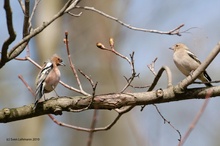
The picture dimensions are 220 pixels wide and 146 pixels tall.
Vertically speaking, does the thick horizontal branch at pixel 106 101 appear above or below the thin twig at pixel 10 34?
below

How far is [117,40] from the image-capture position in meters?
7.57

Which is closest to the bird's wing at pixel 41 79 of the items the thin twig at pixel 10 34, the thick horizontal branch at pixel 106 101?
the thick horizontal branch at pixel 106 101

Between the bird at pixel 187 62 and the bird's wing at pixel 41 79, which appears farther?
the bird at pixel 187 62

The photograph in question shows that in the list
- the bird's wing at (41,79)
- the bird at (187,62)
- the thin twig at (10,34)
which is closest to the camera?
the thin twig at (10,34)

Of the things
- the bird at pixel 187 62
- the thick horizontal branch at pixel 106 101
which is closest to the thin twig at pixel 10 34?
the thick horizontal branch at pixel 106 101

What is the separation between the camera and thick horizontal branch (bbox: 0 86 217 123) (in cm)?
264

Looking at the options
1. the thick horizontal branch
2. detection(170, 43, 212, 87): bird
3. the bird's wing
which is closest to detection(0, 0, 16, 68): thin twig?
the thick horizontal branch

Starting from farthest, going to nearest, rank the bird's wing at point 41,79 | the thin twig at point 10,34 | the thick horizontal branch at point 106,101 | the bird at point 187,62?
the bird at point 187,62, the bird's wing at point 41,79, the thick horizontal branch at point 106,101, the thin twig at point 10,34

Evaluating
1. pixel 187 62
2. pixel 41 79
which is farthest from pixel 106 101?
pixel 187 62

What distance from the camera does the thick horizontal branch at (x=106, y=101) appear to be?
264cm

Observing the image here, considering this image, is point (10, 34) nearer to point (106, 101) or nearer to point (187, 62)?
point (106, 101)

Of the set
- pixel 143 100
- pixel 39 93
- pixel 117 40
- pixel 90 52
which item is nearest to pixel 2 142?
pixel 90 52

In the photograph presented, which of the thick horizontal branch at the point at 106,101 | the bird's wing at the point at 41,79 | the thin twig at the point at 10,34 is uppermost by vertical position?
the thin twig at the point at 10,34

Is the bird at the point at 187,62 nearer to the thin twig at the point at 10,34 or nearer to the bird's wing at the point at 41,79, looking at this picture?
the bird's wing at the point at 41,79
